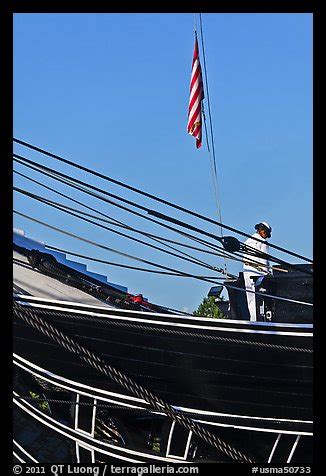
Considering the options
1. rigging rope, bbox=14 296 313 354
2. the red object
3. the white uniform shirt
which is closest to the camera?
rigging rope, bbox=14 296 313 354

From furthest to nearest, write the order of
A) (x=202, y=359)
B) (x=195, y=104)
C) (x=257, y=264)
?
1. (x=195, y=104)
2. (x=257, y=264)
3. (x=202, y=359)

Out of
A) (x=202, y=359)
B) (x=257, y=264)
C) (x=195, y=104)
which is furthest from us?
(x=195, y=104)

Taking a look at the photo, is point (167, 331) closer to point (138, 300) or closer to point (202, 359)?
point (202, 359)

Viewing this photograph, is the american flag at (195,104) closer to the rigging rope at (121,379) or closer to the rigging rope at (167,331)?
the rigging rope at (167,331)

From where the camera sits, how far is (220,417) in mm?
5312

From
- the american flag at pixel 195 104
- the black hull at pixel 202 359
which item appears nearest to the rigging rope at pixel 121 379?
the black hull at pixel 202 359

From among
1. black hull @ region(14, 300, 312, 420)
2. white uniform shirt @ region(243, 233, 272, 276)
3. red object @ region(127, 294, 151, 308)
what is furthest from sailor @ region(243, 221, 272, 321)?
red object @ region(127, 294, 151, 308)

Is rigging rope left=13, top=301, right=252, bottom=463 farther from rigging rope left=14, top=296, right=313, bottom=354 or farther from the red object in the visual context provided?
the red object

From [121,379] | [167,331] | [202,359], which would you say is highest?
[167,331]

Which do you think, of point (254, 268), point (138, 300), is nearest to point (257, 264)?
point (254, 268)

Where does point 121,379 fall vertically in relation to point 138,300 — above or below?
below
